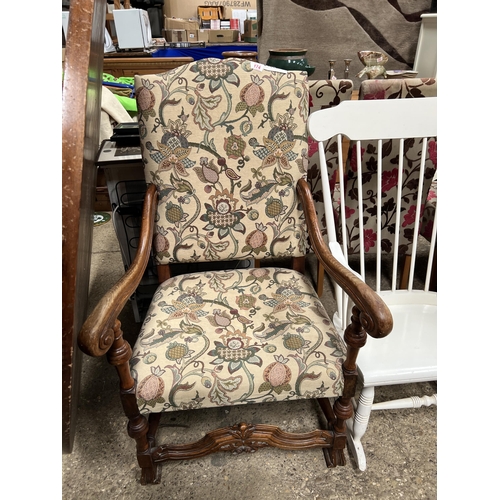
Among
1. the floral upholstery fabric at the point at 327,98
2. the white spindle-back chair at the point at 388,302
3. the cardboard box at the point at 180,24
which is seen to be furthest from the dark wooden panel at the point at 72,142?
the cardboard box at the point at 180,24

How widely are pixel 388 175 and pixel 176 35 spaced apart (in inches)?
160

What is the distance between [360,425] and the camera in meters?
1.11

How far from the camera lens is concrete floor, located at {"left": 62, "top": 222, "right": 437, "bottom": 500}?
3.67ft

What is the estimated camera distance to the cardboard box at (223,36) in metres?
4.57

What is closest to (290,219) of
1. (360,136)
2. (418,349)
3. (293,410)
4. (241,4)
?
(360,136)

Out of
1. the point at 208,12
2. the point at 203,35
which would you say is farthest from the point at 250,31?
the point at 208,12

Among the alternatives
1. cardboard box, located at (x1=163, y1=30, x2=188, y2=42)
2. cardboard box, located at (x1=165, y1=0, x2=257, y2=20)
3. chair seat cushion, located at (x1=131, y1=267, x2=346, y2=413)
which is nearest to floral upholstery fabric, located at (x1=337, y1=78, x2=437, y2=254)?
chair seat cushion, located at (x1=131, y1=267, x2=346, y2=413)

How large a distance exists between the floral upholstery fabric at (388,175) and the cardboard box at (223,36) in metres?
3.88

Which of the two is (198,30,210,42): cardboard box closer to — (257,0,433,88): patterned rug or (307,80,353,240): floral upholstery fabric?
(257,0,433,88): patterned rug

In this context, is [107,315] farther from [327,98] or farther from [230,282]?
[327,98]

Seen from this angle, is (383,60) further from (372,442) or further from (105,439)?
(105,439)

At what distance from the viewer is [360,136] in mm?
1130

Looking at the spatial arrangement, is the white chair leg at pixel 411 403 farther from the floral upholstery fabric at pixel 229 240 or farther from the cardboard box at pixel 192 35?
the cardboard box at pixel 192 35

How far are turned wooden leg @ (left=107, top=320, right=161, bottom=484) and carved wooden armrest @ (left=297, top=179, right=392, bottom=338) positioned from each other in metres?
0.55
